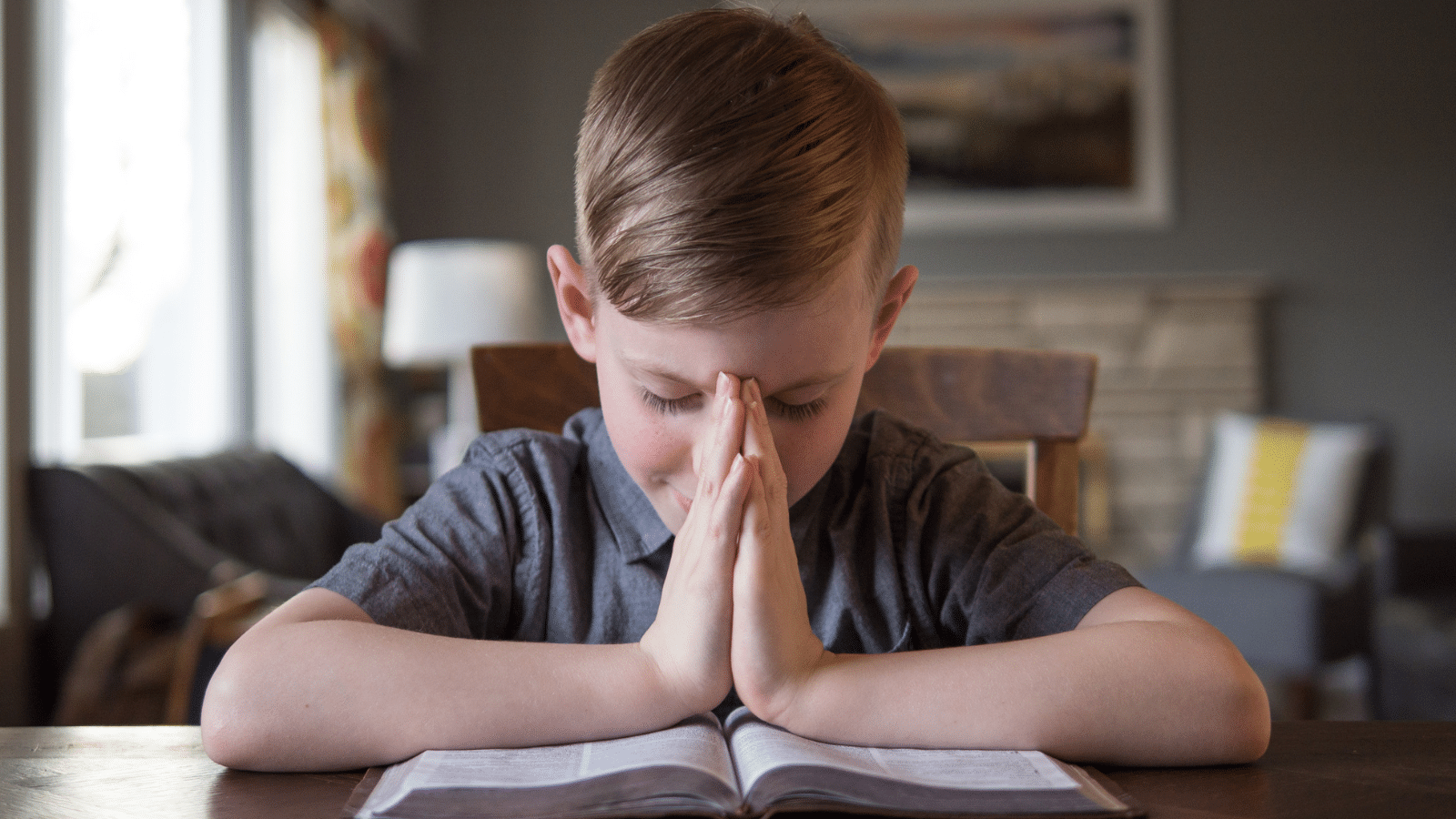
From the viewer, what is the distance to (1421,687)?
2.58 meters

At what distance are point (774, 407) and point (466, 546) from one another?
252mm

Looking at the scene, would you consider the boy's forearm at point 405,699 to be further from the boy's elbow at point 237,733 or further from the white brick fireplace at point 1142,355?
the white brick fireplace at point 1142,355

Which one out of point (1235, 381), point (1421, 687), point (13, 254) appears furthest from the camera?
point (1235, 381)

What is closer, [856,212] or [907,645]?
[856,212]

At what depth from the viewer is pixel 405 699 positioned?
604 mm

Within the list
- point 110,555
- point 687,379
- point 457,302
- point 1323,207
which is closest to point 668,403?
point 687,379

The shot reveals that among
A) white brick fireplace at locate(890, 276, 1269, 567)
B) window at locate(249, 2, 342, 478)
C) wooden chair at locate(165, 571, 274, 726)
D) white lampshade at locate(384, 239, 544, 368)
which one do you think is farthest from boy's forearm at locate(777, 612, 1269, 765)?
white brick fireplace at locate(890, 276, 1269, 567)

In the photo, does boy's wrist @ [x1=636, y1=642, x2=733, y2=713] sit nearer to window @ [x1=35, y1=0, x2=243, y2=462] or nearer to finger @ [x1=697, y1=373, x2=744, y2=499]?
finger @ [x1=697, y1=373, x2=744, y2=499]

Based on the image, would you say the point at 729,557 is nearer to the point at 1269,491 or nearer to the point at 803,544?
the point at 803,544

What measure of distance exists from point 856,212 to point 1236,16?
4582 mm

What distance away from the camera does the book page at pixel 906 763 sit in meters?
0.52

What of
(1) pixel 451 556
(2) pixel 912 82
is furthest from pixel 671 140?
(2) pixel 912 82

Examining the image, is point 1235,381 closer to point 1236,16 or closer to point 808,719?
point 1236,16

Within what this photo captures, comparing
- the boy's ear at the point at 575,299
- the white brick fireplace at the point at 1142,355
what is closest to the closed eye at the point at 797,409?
the boy's ear at the point at 575,299
